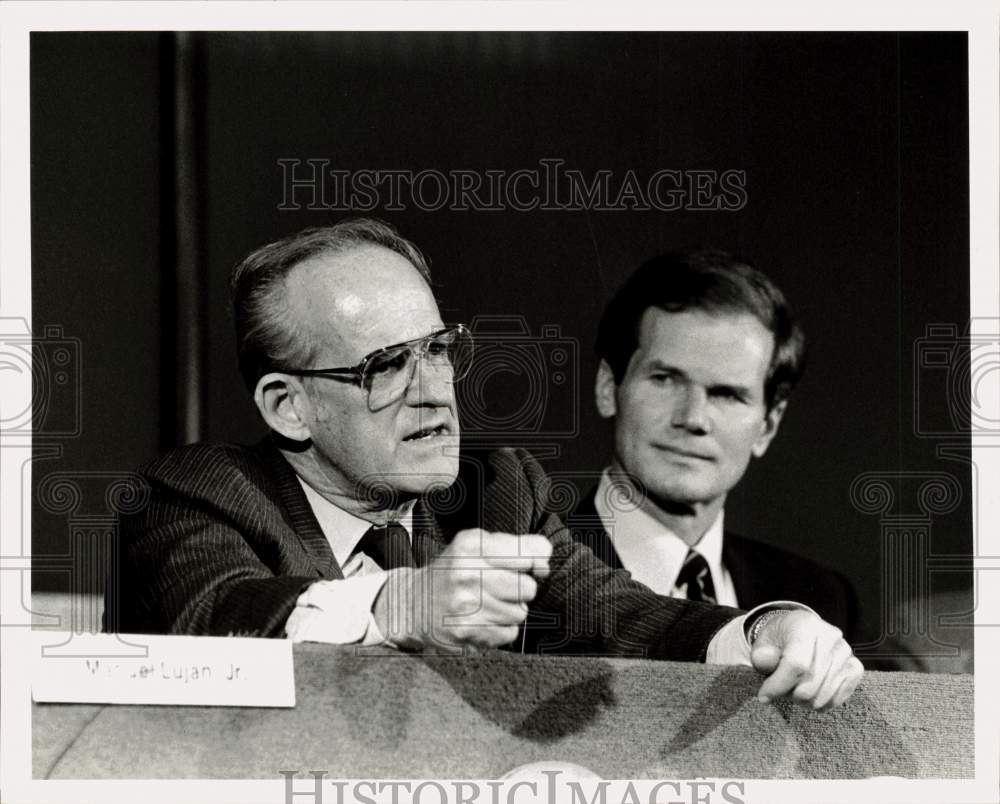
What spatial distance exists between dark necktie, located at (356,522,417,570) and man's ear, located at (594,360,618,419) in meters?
0.54

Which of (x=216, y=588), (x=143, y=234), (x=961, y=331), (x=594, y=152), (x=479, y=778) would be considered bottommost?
(x=479, y=778)

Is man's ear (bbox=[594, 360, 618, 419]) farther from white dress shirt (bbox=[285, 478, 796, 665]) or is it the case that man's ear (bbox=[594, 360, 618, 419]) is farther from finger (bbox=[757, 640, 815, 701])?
finger (bbox=[757, 640, 815, 701])

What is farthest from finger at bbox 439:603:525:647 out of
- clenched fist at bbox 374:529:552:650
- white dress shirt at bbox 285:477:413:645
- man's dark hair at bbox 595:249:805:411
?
man's dark hair at bbox 595:249:805:411

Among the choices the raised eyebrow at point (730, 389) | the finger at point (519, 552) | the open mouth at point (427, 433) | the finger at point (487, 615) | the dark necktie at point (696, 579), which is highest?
the raised eyebrow at point (730, 389)

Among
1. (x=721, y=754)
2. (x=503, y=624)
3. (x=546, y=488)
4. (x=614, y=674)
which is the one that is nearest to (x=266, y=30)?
(x=546, y=488)

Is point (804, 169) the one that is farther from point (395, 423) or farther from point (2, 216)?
point (2, 216)

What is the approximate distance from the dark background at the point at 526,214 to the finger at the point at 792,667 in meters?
0.30

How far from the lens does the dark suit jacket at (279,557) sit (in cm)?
280

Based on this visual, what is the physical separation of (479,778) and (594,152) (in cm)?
148

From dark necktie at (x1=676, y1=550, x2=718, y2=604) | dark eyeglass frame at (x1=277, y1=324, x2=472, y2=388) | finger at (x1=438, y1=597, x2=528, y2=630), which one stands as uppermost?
dark eyeglass frame at (x1=277, y1=324, x2=472, y2=388)

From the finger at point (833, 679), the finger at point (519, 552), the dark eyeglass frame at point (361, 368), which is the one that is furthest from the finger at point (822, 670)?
the dark eyeglass frame at point (361, 368)

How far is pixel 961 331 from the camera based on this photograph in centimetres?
313

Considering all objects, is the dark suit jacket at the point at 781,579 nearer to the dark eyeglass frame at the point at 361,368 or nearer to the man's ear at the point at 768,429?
the man's ear at the point at 768,429

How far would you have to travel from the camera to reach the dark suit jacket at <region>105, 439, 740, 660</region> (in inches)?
110
